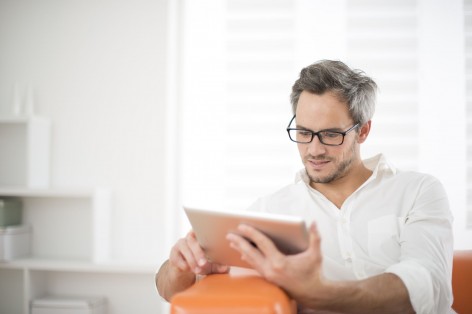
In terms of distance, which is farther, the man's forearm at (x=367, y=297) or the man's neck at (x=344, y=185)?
the man's neck at (x=344, y=185)

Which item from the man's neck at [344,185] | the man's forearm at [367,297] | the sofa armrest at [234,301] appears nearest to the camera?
the sofa armrest at [234,301]

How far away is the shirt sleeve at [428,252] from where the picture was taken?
1.31 m

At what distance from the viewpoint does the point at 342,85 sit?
174cm

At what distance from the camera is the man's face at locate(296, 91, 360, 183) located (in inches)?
67.7

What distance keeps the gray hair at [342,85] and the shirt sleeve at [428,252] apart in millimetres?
332

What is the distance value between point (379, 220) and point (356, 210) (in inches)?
3.4

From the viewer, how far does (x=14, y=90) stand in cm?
306

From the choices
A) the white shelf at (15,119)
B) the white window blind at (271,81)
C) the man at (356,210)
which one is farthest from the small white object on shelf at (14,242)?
the man at (356,210)

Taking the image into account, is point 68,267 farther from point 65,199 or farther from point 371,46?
point 371,46

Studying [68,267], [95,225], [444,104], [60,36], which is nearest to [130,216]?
[95,225]

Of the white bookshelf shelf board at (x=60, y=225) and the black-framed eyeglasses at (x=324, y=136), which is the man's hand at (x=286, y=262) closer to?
the black-framed eyeglasses at (x=324, y=136)

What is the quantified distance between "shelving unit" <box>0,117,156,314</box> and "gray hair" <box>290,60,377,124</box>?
1.64 m

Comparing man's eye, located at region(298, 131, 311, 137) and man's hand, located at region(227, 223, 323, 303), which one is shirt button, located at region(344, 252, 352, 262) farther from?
man's hand, located at region(227, 223, 323, 303)

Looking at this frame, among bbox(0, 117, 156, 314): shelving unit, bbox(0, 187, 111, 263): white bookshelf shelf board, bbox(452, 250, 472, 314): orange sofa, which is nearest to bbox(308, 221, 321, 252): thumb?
bbox(452, 250, 472, 314): orange sofa
